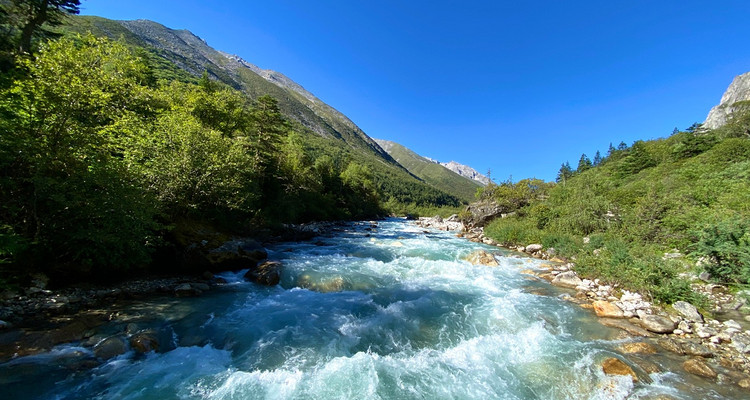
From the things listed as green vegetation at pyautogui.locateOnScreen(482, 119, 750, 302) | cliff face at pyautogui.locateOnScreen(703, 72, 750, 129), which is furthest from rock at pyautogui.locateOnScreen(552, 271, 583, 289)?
cliff face at pyautogui.locateOnScreen(703, 72, 750, 129)

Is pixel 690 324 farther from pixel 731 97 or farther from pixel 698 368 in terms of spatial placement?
pixel 731 97

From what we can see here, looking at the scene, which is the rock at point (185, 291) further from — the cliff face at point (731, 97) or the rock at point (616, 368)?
the cliff face at point (731, 97)

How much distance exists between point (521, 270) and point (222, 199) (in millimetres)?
19468

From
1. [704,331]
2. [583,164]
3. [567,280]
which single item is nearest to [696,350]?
[704,331]

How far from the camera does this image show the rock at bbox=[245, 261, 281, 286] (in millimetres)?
12648

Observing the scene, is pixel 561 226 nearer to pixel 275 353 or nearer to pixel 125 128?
pixel 275 353

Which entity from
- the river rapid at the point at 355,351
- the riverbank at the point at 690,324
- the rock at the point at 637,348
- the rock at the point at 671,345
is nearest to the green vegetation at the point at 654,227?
the riverbank at the point at 690,324

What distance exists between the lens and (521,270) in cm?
1606

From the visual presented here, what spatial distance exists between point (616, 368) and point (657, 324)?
392cm

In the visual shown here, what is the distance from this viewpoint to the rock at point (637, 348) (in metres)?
7.55

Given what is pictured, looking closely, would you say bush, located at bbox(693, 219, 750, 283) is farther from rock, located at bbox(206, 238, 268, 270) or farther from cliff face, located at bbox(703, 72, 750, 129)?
cliff face, located at bbox(703, 72, 750, 129)

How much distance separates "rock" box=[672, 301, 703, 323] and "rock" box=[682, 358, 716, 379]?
3112 mm

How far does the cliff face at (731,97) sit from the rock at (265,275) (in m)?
203

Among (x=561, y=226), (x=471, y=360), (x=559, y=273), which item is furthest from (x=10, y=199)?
(x=561, y=226)
